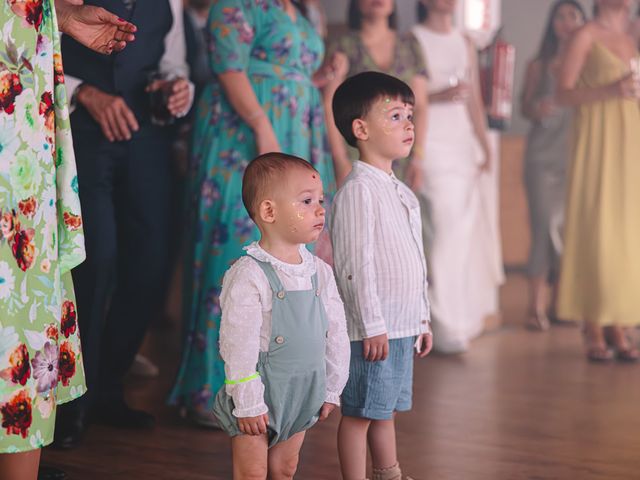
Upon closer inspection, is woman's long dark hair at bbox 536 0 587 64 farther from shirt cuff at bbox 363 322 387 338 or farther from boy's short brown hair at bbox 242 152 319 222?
boy's short brown hair at bbox 242 152 319 222

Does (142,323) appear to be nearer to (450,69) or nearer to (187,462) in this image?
(187,462)

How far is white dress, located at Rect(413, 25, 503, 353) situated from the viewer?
4.00 m

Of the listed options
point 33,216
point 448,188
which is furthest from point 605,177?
point 33,216

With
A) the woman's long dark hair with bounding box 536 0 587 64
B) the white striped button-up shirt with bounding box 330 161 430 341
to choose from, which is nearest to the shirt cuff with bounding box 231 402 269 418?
the white striped button-up shirt with bounding box 330 161 430 341

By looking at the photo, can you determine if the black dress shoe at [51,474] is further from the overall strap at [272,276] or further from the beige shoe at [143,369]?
the beige shoe at [143,369]

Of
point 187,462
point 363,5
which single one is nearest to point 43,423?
point 187,462

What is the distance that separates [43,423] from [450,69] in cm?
274

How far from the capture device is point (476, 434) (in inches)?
104

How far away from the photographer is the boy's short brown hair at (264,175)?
1772 mm

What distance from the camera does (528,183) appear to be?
4902 mm

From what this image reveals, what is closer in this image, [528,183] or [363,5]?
[363,5]

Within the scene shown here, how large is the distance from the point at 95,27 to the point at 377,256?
2.27ft

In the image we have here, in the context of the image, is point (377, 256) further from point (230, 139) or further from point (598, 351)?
point (598, 351)

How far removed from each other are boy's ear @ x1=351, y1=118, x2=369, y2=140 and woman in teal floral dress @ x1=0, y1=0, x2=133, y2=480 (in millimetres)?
514
